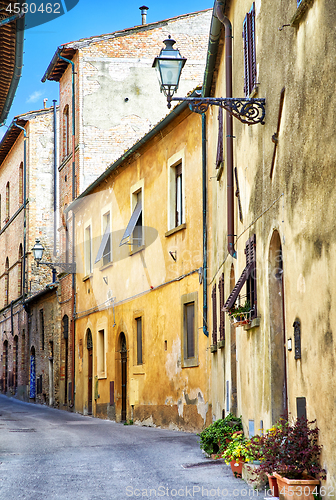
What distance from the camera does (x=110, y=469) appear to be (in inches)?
351

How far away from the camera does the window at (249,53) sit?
899 centimetres

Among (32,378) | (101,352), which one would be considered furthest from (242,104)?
(32,378)

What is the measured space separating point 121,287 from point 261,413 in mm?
11866

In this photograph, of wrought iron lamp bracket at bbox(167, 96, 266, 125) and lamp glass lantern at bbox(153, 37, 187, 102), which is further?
lamp glass lantern at bbox(153, 37, 187, 102)

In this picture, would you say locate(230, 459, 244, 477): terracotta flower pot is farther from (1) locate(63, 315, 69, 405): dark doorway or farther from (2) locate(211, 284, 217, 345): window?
(1) locate(63, 315, 69, 405): dark doorway

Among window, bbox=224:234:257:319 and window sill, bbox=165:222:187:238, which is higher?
window sill, bbox=165:222:187:238

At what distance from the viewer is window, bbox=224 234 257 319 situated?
877 centimetres

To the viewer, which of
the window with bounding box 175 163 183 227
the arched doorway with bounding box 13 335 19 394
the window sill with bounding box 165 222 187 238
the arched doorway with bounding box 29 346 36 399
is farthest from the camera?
the arched doorway with bounding box 13 335 19 394

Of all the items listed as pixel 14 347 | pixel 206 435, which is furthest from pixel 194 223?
pixel 14 347

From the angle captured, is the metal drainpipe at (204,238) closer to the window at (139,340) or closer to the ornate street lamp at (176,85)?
the window at (139,340)

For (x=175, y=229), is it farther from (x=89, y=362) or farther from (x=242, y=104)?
(x=89, y=362)

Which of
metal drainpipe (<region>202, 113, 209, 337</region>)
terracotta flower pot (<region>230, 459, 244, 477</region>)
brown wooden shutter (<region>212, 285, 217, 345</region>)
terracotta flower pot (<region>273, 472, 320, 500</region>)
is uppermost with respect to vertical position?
metal drainpipe (<region>202, 113, 209, 337</region>)

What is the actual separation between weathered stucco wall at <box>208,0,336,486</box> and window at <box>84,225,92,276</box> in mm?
14165

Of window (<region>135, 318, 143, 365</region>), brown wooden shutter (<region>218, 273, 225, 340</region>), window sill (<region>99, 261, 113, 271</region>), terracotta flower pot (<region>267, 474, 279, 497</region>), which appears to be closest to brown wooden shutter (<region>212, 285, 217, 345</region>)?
brown wooden shutter (<region>218, 273, 225, 340</region>)
